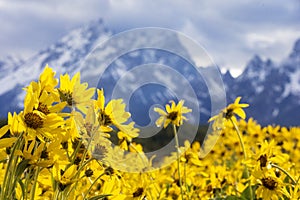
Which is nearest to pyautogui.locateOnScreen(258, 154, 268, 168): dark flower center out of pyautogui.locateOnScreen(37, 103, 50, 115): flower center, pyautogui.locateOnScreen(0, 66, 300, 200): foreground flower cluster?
pyautogui.locateOnScreen(0, 66, 300, 200): foreground flower cluster

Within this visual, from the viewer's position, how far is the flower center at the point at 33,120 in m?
1.30

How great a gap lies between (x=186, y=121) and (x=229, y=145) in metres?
4.78

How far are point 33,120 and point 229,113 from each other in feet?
5.87

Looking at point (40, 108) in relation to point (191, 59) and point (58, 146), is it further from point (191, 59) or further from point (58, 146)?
point (191, 59)

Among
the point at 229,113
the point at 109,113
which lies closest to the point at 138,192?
Result: the point at 109,113

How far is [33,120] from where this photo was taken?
4.27ft

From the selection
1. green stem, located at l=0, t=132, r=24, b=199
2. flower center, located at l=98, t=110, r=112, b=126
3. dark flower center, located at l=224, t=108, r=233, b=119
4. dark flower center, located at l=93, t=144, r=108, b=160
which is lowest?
green stem, located at l=0, t=132, r=24, b=199

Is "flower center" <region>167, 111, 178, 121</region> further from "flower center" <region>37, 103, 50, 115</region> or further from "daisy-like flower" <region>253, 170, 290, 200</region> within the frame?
"flower center" <region>37, 103, 50, 115</region>

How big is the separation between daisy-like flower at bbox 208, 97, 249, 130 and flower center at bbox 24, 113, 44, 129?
1.71m

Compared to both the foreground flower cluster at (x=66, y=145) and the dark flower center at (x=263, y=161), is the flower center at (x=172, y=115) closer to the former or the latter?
the foreground flower cluster at (x=66, y=145)

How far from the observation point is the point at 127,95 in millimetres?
1949

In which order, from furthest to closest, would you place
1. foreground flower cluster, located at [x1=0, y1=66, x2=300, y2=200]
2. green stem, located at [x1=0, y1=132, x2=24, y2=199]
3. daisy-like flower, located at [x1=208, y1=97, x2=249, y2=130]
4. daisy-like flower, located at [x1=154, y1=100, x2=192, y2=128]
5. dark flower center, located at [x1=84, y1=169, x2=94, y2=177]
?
daisy-like flower, located at [x1=208, y1=97, x2=249, y2=130] < daisy-like flower, located at [x1=154, y1=100, x2=192, y2=128] < dark flower center, located at [x1=84, y1=169, x2=94, y2=177] < foreground flower cluster, located at [x1=0, y1=66, x2=300, y2=200] < green stem, located at [x1=0, y1=132, x2=24, y2=199]

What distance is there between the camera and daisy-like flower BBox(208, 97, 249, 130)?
114 inches

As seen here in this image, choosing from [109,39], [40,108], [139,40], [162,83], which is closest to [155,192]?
[162,83]
